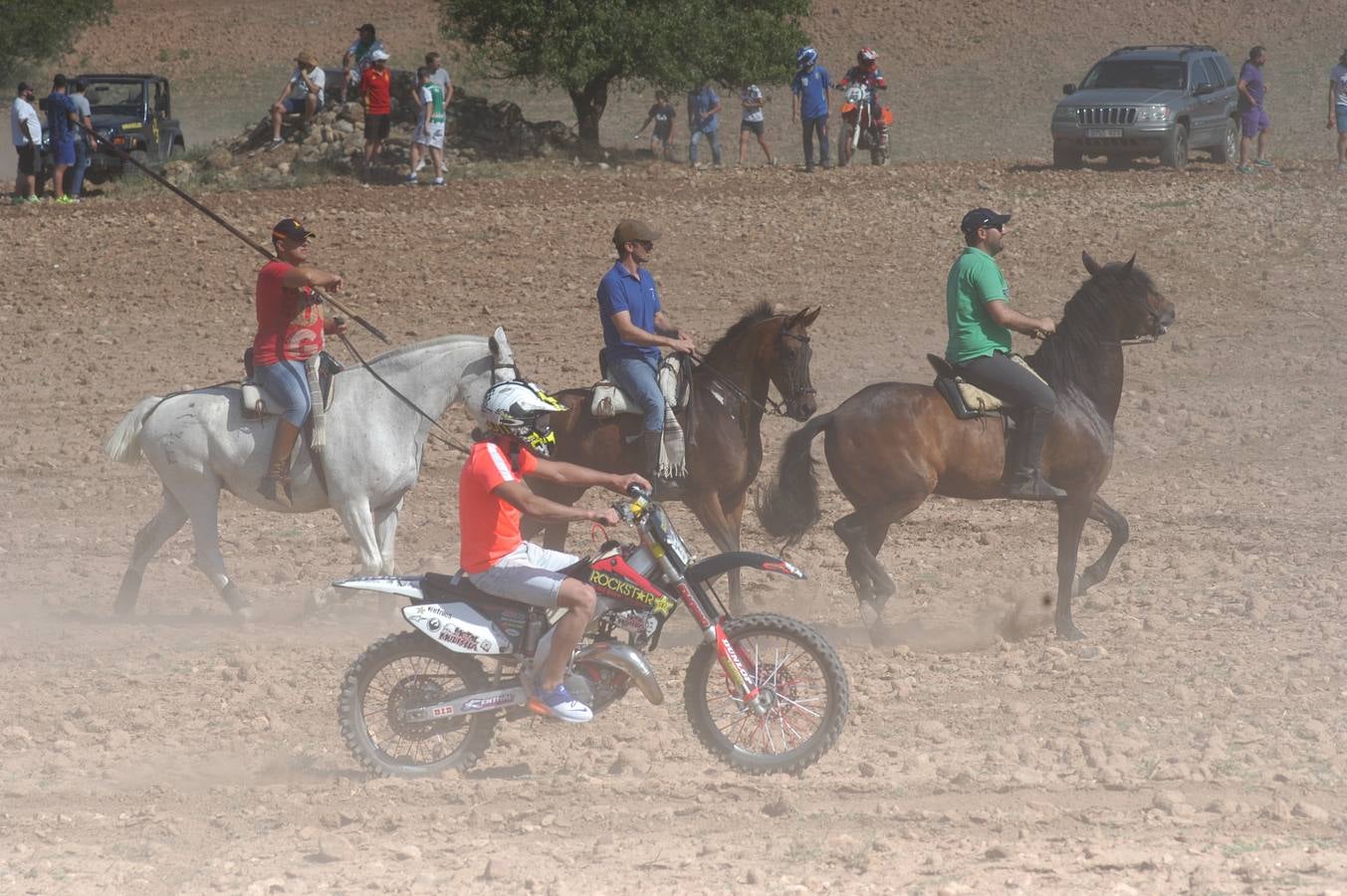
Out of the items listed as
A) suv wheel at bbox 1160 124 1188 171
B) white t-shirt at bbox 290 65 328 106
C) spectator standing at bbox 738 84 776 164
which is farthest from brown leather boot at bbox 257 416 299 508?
spectator standing at bbox 738 84 776 164

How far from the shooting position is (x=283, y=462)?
33.8 feet

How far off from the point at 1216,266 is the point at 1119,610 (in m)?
10.8

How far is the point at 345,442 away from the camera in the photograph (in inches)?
406

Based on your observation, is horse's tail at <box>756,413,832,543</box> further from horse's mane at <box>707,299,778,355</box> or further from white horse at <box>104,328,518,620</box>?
white horse at <box>104,328,518,620</box>

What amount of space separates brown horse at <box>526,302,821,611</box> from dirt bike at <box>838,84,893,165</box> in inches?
702

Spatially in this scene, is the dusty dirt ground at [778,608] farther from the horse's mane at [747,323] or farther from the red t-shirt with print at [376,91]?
the red t-shirt with print at [376,91]

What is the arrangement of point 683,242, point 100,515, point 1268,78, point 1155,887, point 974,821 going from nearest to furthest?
point 1155,887
point 974,821
point 100,515
point 683,242
point 1268,78

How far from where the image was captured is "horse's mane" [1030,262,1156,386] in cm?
1035

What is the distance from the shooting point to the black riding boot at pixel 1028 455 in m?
10.0

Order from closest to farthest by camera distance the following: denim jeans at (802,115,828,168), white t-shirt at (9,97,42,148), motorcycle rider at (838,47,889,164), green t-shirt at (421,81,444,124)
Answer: white t-shirt at (9,97,42,148) → green t-shirt at (421,81,444,124) → denim jeans at (802,115,828,168) → motorcycle rider at (838,47,889,164)

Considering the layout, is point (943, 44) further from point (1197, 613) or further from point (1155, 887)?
point (1155, 887)

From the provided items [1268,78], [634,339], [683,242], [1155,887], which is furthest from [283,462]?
[1268,78]

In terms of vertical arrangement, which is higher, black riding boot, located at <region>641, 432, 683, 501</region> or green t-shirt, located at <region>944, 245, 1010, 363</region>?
green t-shirt, located at <region>944, 245, 1010, 363</region>

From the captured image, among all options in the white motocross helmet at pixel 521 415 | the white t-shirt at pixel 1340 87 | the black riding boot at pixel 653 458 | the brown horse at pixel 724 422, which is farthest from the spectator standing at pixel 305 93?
the white motocross helmet at pixel 521 415
